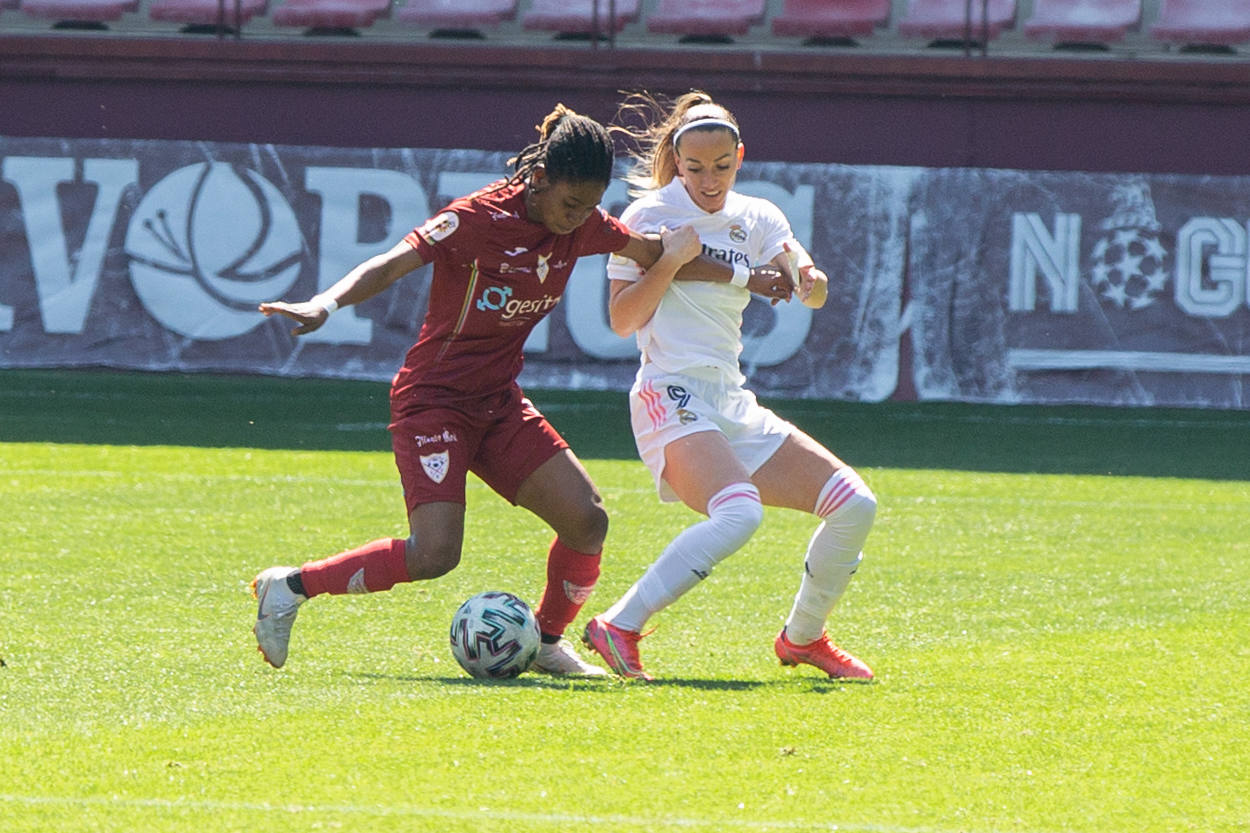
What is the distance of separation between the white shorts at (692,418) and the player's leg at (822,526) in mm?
71

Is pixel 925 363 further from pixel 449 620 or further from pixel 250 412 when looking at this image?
pixel 449 620

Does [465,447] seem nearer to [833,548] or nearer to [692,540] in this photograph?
[692,540]

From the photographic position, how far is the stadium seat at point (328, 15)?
17734 mm

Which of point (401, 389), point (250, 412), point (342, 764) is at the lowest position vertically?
point (250, 412)

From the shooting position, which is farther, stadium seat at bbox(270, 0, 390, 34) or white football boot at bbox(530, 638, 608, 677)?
stadium seat at bbox(270, 0, 390, 34)

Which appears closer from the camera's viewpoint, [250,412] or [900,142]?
[250,412]

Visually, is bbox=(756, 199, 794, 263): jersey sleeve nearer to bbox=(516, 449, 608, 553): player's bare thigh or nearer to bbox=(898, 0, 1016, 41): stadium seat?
bbox=(516, 449, 608, 553): player's bare thigh

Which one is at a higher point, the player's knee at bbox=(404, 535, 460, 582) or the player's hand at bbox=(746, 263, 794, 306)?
the player's hand at bbox=(746, 263, 794, 306)

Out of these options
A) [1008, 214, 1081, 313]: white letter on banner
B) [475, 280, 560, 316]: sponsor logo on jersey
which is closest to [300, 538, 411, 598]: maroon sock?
[475, 280, 560, 316]: sponsor logo on jersey

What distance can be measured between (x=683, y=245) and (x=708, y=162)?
0.30m

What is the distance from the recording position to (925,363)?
15180 millimetres

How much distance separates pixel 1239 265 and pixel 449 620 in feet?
33.0

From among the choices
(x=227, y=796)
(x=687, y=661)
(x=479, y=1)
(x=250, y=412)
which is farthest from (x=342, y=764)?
(x=479, y=1)

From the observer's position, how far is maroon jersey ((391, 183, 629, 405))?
541 centimetres
